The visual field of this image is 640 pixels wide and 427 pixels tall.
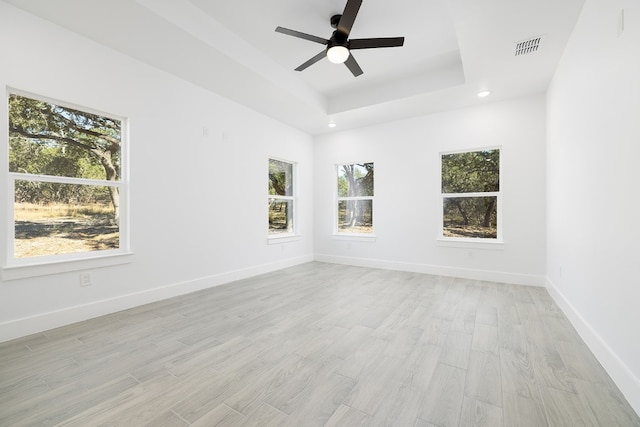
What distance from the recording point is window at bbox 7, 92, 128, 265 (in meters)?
2.52

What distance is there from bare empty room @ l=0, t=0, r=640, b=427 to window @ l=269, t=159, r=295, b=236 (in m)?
0.09

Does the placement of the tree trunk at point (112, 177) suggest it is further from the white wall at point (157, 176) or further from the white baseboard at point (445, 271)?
the white baseboard at point (445, 271)

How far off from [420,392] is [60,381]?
2.28m

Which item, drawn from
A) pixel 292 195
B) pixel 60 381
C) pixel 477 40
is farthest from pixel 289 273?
pixel 477 40

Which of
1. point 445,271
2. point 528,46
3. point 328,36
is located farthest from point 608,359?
point 328,36

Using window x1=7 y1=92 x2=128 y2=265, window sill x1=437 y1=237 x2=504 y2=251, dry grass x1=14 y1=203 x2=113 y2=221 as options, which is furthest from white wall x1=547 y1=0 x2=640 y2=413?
dry grass x1=14 y1=203 x2=113 y2=221

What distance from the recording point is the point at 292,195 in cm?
589

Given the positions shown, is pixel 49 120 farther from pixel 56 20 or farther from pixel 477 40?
pixel 477 40

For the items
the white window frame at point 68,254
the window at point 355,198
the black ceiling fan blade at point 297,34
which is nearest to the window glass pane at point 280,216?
the window at point 355,198

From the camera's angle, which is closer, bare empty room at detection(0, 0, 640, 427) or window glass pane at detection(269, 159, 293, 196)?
bare empty room at detection(0, 0, 640, 427)

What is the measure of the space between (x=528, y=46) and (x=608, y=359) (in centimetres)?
300

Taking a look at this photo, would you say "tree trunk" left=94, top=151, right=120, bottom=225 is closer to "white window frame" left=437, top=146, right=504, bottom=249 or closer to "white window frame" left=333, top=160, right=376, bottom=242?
"white window frame" left=333, top=160, right=376, bottom=242

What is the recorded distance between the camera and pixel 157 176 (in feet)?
11.2

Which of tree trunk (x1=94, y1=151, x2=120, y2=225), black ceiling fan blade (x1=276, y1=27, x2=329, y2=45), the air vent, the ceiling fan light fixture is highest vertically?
the air vent
